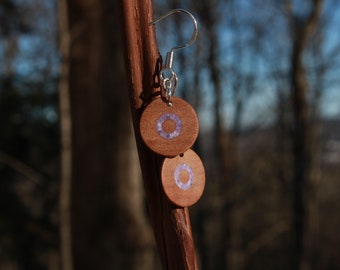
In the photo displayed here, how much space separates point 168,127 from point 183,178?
0.06 meters

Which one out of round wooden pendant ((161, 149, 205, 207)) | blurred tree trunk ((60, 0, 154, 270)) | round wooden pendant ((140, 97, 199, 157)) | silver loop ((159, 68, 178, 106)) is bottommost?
round wooden pendant ((161, 149, 205, 207))

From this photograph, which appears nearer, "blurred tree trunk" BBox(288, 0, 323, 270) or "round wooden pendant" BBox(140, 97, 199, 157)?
"round wooden pendant" BBox(140, 97, 199, 157)

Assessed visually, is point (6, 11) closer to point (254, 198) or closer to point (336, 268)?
point (254, 198)

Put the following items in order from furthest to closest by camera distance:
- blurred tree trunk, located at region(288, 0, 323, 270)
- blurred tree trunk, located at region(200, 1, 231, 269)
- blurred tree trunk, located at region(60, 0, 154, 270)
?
blurred tree trunk, located at region(200, 1, 231, 269) < blurred tree trunk, located at region(288, 0, 323, 270) < blurred tree trunk, located at region(60, 0, 154, 270)

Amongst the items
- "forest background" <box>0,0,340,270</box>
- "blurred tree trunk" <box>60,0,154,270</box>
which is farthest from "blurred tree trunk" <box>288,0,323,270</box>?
"blurred tree trunk" <box>60,0,154,270</box>

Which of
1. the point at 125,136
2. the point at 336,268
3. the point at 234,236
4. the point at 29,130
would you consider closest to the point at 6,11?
the point at 29,130

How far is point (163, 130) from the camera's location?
637 millimetres

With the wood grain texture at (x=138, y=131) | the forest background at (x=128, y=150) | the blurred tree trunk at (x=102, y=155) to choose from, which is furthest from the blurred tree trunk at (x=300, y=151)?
the wood grain texture at (x=138, y=131)

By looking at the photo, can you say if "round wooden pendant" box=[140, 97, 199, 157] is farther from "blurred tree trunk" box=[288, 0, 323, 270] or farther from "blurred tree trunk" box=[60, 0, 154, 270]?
"blurred tree trunk" box=[288, 0, 323, 270]

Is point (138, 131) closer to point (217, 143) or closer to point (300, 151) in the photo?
point (300, 151)

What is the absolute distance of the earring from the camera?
2.07ft

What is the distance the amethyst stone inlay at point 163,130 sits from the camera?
0.63 m

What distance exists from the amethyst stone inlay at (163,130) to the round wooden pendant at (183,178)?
0.03 m

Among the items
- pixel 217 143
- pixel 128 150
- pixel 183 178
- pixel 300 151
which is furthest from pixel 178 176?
pixel 217 143
